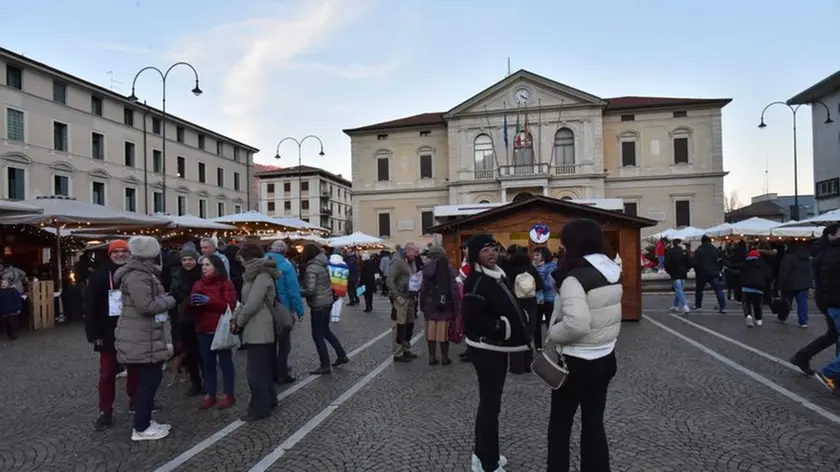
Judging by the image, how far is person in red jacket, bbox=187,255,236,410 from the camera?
5654 millimetres

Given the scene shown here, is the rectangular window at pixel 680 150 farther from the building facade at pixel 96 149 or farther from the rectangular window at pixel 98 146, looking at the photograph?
the rectangular window at pixel 98 146

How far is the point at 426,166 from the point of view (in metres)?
47.6

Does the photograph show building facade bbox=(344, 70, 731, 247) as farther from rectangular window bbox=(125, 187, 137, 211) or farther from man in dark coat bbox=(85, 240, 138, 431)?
man in dark coat bbox=(85, 240, 138, 431)

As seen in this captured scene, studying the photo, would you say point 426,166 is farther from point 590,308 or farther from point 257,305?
point 590,308

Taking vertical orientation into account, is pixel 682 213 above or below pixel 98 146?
below

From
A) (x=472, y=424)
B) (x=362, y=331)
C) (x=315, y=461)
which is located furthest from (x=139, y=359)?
(x=362, y=331)

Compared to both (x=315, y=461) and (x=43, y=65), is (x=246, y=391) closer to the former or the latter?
(x=315, y=461)

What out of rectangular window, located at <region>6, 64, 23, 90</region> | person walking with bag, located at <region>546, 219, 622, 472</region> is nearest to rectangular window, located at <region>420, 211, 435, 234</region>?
rectangular window, located at <region>6, 64, 23, 90</region>

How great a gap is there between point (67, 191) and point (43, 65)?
824 cm

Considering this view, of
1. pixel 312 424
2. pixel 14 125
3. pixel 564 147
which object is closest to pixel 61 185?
pixel 14 125

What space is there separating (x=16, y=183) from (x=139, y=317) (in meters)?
36.5

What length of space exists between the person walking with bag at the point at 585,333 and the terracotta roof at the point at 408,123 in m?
44.2

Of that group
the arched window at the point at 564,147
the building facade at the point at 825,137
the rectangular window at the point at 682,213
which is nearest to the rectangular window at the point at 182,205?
the arched window at the point at 564,147

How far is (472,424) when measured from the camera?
5.25 m
